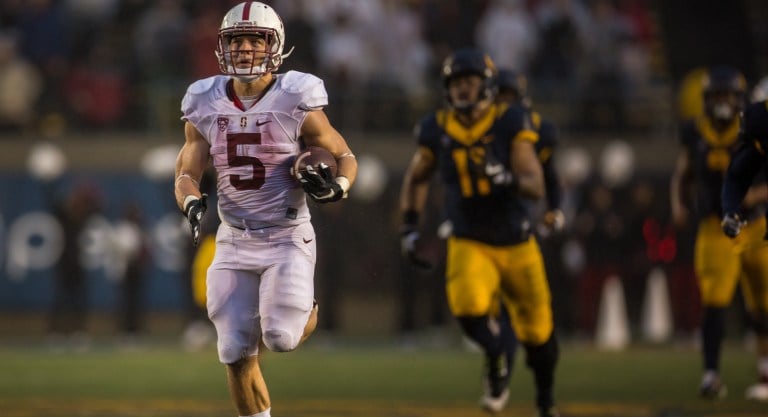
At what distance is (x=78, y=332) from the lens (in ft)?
45.2

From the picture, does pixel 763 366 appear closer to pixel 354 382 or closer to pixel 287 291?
pixel 354 382

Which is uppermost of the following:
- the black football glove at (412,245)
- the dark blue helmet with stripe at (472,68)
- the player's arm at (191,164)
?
the dark blue helmet with stripe at (472,68)

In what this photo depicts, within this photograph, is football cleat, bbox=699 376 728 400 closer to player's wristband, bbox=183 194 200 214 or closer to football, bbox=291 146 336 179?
football, bbox=291 146 336 179

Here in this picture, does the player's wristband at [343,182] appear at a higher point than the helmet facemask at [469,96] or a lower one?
lower

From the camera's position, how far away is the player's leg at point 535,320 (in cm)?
752

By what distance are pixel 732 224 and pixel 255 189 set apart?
221cm

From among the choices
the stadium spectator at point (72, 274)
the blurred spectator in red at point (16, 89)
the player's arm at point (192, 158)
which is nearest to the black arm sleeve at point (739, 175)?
the player's arm at point (192, 158)

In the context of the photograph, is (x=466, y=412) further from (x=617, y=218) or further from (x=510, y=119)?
(x=617, y=218)

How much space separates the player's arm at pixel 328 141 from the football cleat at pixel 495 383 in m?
2.05

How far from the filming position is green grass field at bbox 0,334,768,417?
8273mm

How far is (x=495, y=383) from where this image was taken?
788 cm

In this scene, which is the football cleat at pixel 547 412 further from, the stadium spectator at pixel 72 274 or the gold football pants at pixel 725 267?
the stadium spectator at pixel 72 274

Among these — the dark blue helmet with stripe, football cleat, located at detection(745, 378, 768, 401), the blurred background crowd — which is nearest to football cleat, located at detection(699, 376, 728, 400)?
football cleat, located at detection(745, 378, 768, 401)

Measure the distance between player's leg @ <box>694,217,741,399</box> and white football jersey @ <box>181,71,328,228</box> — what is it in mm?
3476
